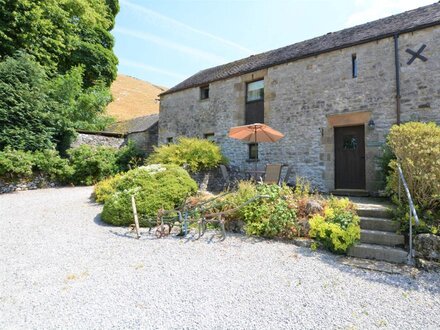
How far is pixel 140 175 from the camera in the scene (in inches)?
284

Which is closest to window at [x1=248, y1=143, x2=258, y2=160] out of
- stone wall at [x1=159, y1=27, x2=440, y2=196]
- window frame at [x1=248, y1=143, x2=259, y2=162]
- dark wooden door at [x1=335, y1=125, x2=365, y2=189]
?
window frame at [x1=248, y1=143, x2=259, y2=162]

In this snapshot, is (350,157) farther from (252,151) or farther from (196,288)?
(196,288)

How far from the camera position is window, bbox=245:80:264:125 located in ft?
38.1

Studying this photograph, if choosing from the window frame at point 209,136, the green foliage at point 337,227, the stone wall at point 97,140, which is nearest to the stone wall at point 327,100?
the window frame at point 209,136

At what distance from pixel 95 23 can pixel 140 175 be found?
2062cm

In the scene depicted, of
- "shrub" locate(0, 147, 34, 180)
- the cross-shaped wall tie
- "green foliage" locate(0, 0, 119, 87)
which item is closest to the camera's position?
the cross-shaped wall tie

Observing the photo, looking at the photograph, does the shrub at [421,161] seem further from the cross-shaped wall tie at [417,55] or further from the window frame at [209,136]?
the window frame at [209,136]

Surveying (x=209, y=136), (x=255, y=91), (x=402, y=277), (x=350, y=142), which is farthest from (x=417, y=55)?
(x=209, y=136)

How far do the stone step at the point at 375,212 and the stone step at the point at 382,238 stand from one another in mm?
586

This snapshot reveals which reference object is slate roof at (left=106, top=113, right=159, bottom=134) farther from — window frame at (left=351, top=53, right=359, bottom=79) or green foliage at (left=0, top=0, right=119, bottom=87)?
window frame at (left=351, top=53, right=359, bottom=79)

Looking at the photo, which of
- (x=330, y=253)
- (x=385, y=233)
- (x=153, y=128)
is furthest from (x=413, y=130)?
(x=153, y=128)

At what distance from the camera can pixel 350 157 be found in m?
9.02

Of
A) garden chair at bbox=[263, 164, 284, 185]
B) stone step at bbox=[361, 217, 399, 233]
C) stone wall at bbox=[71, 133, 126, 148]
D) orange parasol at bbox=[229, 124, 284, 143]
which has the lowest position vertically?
stone step at bbox=[361, 217, 399, 233]

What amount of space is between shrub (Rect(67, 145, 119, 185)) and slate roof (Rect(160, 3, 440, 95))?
6.70 m
